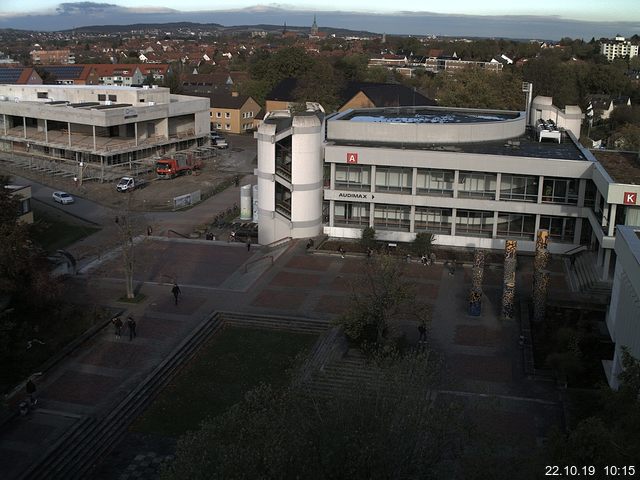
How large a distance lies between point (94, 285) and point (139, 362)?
32.2ft

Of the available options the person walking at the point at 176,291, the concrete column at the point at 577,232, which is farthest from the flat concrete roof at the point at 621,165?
the person walking at the point at 176,291

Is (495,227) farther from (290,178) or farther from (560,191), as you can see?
(290,178)

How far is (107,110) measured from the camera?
64.6 m

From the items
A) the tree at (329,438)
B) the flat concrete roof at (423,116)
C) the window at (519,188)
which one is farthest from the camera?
the flat concrete roof at (423,116)

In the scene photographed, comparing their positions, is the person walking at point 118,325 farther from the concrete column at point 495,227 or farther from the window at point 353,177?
the concrete column at point 495,227

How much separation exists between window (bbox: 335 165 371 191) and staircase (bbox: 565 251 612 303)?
12.6 m

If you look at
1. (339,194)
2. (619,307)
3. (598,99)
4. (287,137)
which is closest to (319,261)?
(339,194)

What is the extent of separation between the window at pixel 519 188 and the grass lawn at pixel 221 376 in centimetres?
1749

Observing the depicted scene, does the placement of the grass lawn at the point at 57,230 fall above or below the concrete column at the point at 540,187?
below

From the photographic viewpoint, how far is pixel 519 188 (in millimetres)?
41594

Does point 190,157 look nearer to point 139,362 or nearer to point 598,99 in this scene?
point 139,362

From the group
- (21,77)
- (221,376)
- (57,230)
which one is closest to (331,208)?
(57,230)

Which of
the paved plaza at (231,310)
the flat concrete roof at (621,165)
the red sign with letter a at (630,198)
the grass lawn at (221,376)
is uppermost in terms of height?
the flat concrete roof at (621,165)

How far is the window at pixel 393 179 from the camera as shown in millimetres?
42875
